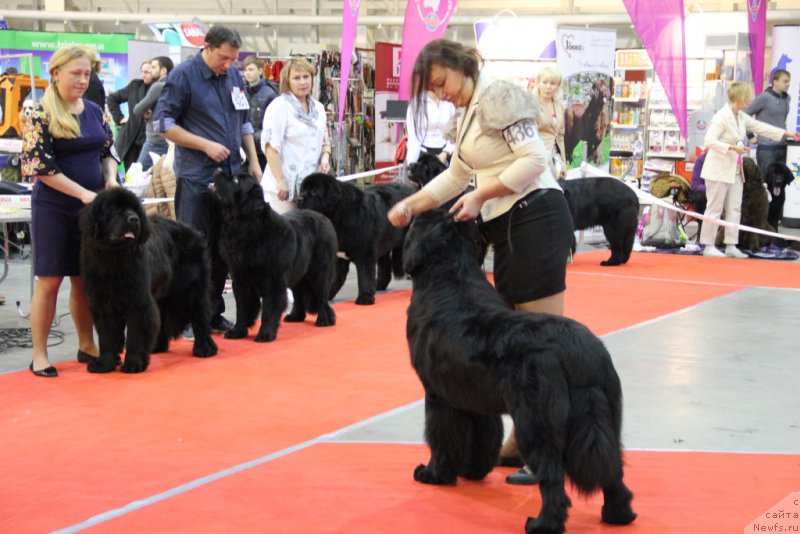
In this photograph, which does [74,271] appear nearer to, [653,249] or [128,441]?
[128,441]

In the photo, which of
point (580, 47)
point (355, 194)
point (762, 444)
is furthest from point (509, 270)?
point (580, 47)

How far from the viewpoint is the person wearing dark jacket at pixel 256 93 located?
852 cm

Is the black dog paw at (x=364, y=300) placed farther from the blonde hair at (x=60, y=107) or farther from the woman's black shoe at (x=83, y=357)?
the blonde hair at (x=60, y=107)

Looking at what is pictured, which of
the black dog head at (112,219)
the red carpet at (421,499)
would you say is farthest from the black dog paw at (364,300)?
the red carpet at (421,499)

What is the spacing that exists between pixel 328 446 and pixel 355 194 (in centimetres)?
356

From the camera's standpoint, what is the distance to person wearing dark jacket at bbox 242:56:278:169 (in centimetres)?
852

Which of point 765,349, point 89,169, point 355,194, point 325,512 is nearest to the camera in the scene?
point 325,512

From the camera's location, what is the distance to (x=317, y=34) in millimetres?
20062

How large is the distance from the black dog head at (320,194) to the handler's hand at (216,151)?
1.29 meters

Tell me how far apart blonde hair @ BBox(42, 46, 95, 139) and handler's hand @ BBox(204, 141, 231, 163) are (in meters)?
0.80

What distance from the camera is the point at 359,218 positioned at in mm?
6918

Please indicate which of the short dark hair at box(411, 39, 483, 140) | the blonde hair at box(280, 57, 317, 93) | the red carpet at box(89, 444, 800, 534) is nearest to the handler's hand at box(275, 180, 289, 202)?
the blonde hair at box(280, 57, 317, 93)

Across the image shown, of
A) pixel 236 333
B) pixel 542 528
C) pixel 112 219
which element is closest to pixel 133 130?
pixel 236 333

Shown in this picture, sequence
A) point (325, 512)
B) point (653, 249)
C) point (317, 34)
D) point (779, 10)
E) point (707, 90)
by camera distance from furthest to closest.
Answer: point (317, 34) → point (779, 10) → point (707, 90) → point (653, 249) → point (325, 512)
